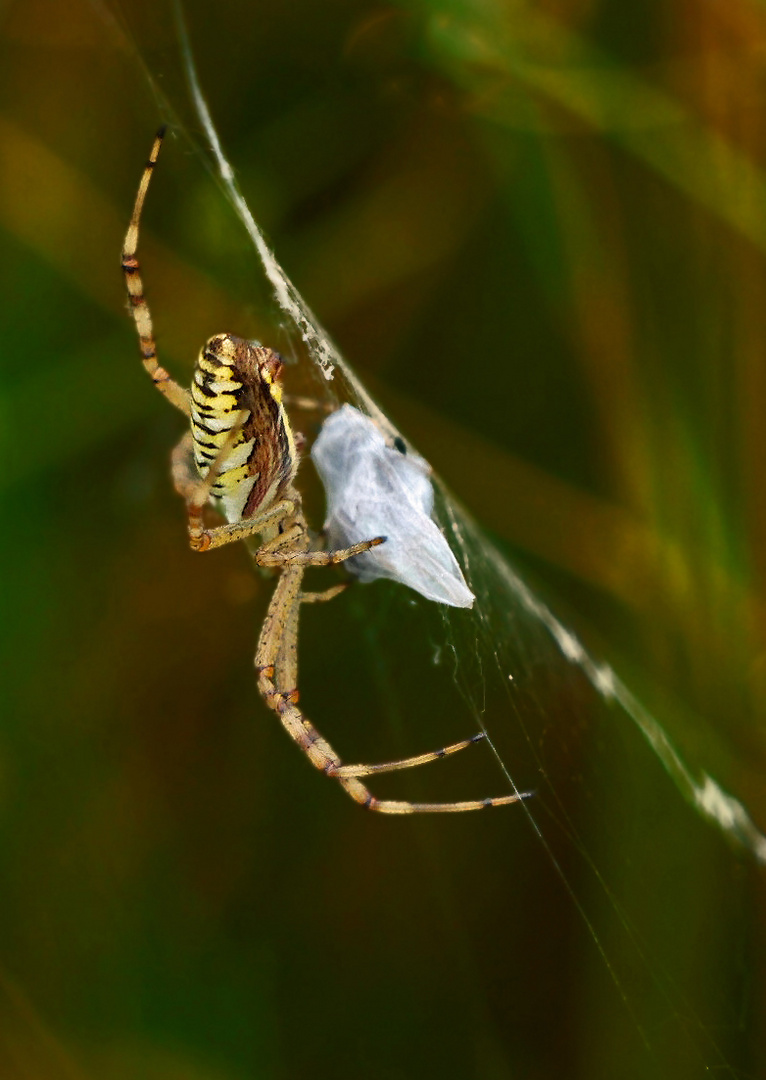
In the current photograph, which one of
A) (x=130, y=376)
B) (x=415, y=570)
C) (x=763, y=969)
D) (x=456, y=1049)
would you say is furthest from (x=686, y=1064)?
(x=130, y=376)

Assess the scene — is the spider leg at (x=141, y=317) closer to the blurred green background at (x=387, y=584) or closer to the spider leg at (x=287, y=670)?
the blurred green background at (x=387, y=584)

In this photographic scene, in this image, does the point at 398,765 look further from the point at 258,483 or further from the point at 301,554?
the point at 258,483

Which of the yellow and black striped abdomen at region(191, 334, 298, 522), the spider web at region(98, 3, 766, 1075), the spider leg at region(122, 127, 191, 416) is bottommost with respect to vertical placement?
the spider web at region(98, 3, 766, 1075)

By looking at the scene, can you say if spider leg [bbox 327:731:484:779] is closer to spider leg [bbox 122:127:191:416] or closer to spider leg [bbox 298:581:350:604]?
spider leg [bbox 298:581:350:604]

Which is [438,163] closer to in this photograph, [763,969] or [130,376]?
[130,376]

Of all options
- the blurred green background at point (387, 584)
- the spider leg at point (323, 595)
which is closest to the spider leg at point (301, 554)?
the spider leg at point (323, 595)

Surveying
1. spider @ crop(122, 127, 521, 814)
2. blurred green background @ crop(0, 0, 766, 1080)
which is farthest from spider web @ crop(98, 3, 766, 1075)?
spider @ crop(122, 127, 521, 814)
